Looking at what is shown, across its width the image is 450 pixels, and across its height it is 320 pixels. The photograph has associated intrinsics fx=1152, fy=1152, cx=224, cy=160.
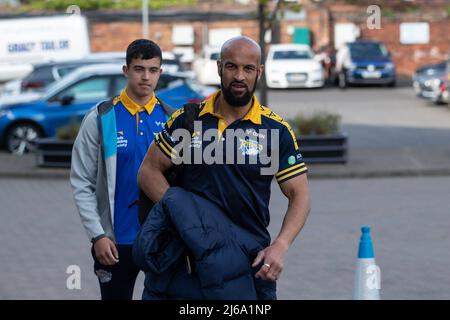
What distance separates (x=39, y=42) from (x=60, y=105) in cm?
1683

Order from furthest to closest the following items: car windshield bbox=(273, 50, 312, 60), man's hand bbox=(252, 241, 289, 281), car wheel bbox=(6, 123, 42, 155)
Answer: car windshield bbox=(273, 50, 312, 60) → car wheel bbox=(6, 123, 42, 155) → man's hand bbox=(252, 241, 289, 281)

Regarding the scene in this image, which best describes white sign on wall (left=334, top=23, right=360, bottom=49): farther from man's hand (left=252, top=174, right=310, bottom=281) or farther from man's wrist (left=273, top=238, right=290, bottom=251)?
man's wrist (left=273, top=238, right=290, bottom=251)

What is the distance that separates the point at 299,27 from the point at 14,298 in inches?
1676

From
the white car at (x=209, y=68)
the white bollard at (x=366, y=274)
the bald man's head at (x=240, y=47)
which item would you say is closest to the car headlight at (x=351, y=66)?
the white car at (x=209, y=68)

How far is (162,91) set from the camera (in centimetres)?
1927

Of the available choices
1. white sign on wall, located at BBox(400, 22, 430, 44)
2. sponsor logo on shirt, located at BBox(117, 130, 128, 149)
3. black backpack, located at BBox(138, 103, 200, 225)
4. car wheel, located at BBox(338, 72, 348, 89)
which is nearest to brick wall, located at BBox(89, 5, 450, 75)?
white sign on wall, located at BBox(400, 22, 430, 44)

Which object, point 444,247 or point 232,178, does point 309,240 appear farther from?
point 232,178

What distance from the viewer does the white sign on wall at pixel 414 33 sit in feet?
164

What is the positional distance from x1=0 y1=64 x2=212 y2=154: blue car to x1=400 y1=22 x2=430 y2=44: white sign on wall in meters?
30.7

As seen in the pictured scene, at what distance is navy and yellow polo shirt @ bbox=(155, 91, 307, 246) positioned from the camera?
15.4ft

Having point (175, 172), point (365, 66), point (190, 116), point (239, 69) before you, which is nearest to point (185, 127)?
point (190, 116)

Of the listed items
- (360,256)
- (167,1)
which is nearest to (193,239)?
(360,256)

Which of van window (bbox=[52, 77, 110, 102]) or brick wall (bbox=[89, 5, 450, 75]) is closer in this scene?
van window (bbox=[52, 77, 110, 102])

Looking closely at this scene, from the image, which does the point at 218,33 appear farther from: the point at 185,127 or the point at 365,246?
the point at 185,127
